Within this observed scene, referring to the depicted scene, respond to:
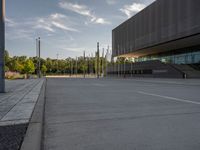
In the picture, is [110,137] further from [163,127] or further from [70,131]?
[163,127]

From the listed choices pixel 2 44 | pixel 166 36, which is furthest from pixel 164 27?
pixel 2 44

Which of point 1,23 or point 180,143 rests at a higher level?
point 1,23

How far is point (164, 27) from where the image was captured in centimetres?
4372

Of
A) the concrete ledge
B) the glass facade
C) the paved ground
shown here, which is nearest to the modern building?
the glass facade

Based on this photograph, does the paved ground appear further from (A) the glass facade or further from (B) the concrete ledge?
(A) the glass facade

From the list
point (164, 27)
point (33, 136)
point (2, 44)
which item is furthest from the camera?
point (164, 27)

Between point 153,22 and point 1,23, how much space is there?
42.3 m

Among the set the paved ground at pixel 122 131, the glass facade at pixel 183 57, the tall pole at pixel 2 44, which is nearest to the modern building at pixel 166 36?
the glass facade at pixel 183 57

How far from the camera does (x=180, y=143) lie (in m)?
3.46

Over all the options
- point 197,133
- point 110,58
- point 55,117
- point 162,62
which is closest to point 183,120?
point 197,133

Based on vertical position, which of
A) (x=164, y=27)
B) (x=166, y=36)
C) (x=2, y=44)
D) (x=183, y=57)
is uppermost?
(x=164, y=27)

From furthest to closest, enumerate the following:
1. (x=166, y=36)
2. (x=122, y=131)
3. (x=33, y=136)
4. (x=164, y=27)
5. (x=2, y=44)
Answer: (x=164, y=27)
(x=166, y=36)
(x=2, y=44)
(x=122, y=131)
(x=33, y=136)

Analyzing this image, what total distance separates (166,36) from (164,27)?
8.01 ft

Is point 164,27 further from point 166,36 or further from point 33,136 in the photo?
point 33,136
